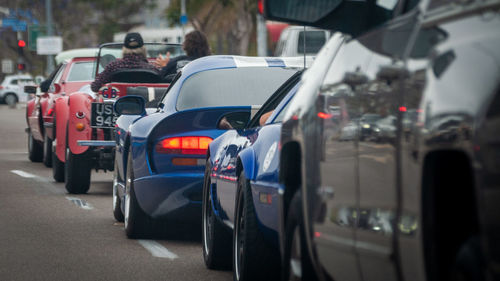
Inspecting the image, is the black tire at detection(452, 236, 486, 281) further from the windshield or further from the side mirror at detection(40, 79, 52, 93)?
the side mirror at detection(40, 79, 52, 93)

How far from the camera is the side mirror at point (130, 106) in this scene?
10.3m

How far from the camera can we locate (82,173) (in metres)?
13.4

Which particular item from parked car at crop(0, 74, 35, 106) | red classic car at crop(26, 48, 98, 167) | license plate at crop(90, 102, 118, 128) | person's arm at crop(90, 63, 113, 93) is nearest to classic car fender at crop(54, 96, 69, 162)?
person's arm at crop(90, 63, 113, 93)

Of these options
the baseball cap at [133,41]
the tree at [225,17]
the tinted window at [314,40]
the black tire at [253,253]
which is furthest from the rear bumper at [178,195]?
the tree at [225,17]

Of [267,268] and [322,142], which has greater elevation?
[322,142]

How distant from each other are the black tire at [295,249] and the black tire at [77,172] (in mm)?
8081

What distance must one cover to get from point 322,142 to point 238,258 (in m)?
2.09

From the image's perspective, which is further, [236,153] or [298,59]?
[298,59]

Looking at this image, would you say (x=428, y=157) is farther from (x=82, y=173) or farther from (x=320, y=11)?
(x=82, y=173)

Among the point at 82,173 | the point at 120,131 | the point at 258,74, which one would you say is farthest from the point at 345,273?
the point at 82,173

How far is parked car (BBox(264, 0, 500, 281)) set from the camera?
10.3ft

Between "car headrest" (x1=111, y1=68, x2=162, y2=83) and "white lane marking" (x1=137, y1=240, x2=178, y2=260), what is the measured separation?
470cm

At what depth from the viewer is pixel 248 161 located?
6.52 meters

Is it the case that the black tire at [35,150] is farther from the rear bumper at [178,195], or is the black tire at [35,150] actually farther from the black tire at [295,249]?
the black tire at [295,249]
